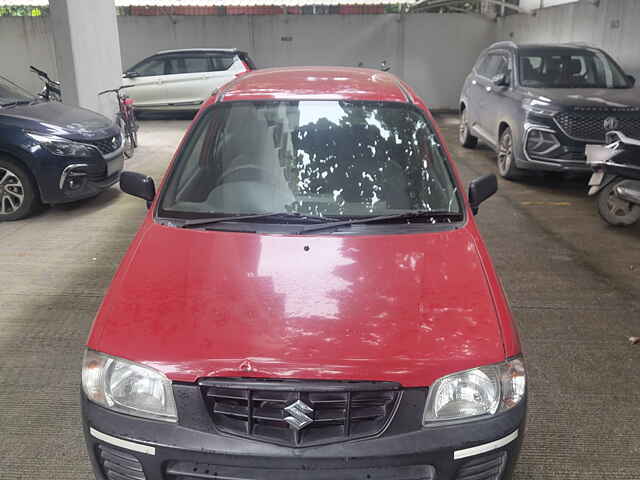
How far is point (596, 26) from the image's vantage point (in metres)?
10.1

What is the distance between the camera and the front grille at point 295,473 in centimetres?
179

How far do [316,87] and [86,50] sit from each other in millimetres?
6909

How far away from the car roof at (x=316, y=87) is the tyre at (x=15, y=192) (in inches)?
138

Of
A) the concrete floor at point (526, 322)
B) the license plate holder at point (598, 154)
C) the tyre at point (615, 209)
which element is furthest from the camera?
the tyre at point (615, 209)

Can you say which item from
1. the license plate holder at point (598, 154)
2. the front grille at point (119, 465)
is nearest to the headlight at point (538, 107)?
the license plate holder at point (598, 154)

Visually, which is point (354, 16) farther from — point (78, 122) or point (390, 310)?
point (390, 310)

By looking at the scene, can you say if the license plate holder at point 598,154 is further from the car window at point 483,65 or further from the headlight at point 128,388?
the headlight at point 128,388

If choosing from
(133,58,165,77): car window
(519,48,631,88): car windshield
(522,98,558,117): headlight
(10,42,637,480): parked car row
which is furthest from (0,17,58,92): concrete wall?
(10,42,637,480): parked car row

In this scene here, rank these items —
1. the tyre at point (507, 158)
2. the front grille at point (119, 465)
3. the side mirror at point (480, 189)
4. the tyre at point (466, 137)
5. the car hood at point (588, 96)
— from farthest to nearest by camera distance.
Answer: the tyre at point (466, 137)
the tyre at point (507, 158)
the car hood at point (588, 96)
the side mirror at point (480, 189)
the front grille at point (119, 465)

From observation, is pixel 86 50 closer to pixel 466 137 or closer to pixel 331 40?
pixel 466 137

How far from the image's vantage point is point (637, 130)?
22.6ft

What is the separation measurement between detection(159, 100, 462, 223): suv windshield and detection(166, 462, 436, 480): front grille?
3.78 feet

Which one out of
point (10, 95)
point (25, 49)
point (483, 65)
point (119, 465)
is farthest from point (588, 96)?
point (25, 49)

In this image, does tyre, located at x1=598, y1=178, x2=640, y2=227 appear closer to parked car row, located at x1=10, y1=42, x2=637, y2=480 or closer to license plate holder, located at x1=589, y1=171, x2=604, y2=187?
license plate holder, located at x1=589, y1=171, x2=604, y2=187
